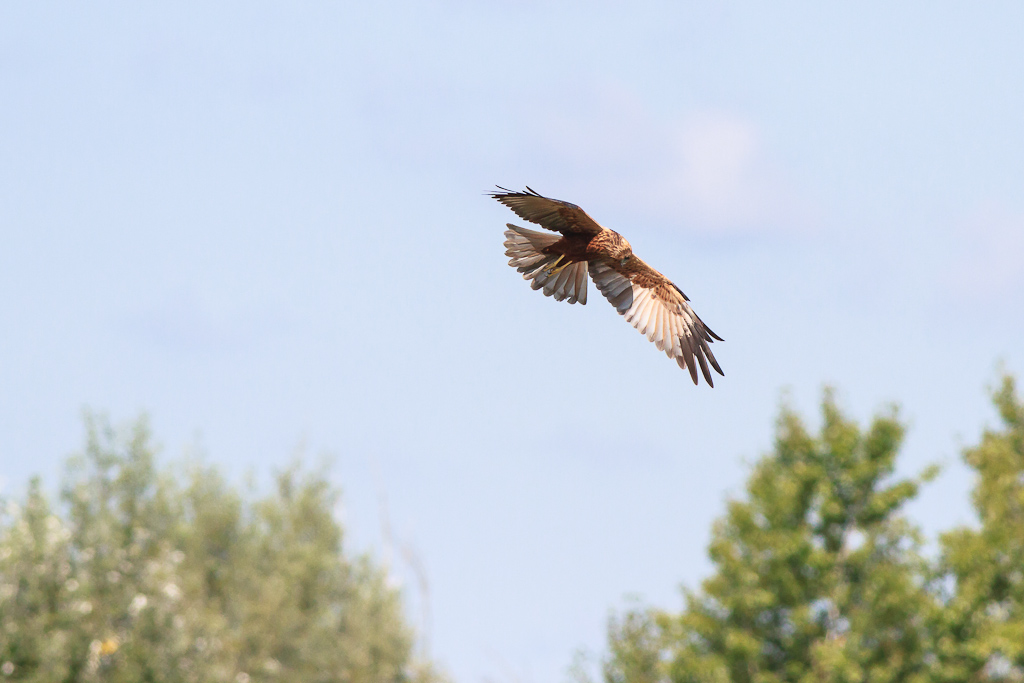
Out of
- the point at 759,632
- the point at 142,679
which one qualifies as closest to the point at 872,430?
the point at 759,632

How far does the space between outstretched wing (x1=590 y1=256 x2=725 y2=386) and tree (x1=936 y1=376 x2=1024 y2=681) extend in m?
16.3

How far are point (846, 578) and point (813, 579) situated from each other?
77cm

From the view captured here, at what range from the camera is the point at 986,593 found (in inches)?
1198

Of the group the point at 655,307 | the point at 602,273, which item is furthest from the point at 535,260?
the point at 655,307

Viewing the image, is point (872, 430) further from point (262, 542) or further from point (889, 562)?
point (262, 542)

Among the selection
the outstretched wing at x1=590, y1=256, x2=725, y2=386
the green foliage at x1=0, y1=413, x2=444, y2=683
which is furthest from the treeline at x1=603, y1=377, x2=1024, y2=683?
the outstretched wing at x1=590, y1=256, x2=725, y2=386

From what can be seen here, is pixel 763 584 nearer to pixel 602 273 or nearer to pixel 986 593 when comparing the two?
pixel 986 593

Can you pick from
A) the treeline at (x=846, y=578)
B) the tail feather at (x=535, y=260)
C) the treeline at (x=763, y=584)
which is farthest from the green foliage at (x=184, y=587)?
the tail feather at (x=535, y=260)

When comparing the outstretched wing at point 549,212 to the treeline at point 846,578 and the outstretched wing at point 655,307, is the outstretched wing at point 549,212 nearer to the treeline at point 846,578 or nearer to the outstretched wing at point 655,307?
the outstretched wing at point 655,307

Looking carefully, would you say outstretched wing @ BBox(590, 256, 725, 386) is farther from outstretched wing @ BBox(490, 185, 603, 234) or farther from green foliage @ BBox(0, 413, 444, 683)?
green foliage @ BBox(0, 413, 444, 683)

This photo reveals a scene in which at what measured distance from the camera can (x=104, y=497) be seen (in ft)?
104

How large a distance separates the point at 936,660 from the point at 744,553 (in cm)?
603

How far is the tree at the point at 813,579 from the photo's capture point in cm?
3206

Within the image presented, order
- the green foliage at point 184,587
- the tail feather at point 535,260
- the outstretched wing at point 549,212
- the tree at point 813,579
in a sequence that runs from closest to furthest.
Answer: the outstretched wing at point 549,212 → the tail feather at point 535,260 → the green foliage at point 184,587 → the tree at point 813,579
